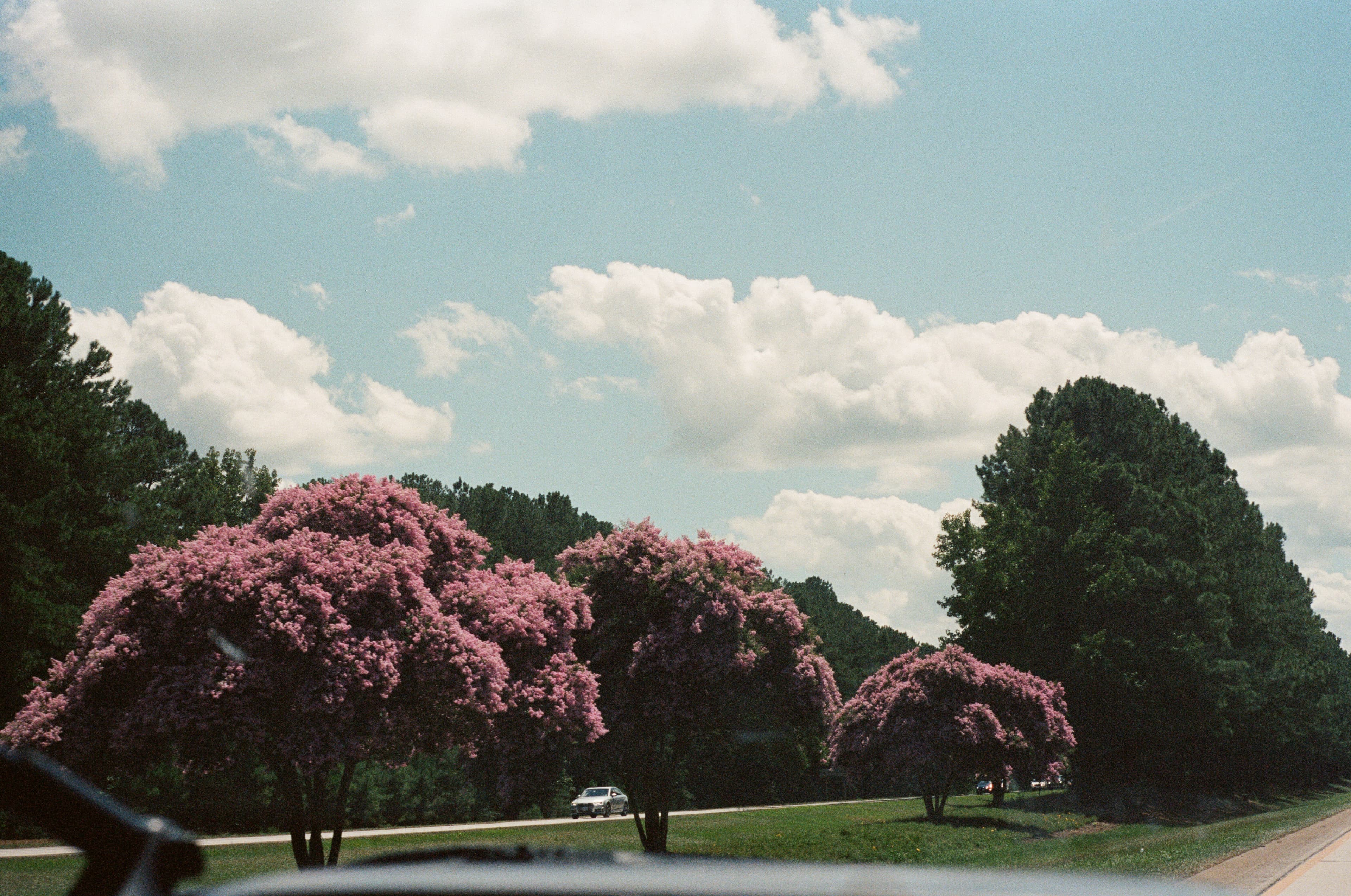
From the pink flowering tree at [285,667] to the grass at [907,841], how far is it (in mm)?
2020

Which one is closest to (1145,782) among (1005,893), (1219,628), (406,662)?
(1219,628)

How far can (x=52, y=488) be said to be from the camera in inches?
1387

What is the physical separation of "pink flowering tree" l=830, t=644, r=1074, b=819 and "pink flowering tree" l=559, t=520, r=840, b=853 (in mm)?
19654

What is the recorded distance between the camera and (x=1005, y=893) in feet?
6.21

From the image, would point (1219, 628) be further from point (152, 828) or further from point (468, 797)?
point (152, 828)

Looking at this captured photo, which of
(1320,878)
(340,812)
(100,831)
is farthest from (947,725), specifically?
(100,831)

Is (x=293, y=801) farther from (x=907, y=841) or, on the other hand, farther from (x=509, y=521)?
(x=509, y=521)

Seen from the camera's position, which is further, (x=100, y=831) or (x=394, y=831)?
(x=394, y=831)

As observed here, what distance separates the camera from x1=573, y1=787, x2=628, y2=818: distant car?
184ft

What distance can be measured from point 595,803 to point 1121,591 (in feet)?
90.8

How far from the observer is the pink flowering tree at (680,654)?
20.6m

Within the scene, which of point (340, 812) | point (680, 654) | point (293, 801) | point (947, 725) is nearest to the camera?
point (293, 801)

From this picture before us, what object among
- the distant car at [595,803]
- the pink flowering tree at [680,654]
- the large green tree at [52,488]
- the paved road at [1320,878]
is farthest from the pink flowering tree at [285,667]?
the distant car at [595,803]

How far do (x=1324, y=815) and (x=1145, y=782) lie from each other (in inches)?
538
